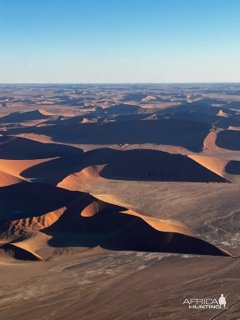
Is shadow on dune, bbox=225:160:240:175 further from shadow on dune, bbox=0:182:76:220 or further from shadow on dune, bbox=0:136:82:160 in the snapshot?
shadow on dune, bbox=0:136:82:160

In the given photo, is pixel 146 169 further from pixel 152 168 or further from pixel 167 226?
pixel 167 226

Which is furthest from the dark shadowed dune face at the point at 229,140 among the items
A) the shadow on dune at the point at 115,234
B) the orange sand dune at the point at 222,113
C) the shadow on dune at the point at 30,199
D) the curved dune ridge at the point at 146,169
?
the shadow on dune at the point at 115,234

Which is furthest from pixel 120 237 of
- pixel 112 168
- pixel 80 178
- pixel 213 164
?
pixel 213 164

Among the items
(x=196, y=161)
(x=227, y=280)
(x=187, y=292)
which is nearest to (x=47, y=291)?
(x=187, y=292)

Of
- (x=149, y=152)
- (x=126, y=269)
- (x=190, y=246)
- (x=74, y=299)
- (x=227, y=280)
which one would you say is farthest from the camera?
(x=149, y=152)

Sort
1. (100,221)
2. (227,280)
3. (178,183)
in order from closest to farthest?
1. (227,280)
2. (100,221)
3. (178,183)

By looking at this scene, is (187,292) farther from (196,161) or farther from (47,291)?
(196,161)
